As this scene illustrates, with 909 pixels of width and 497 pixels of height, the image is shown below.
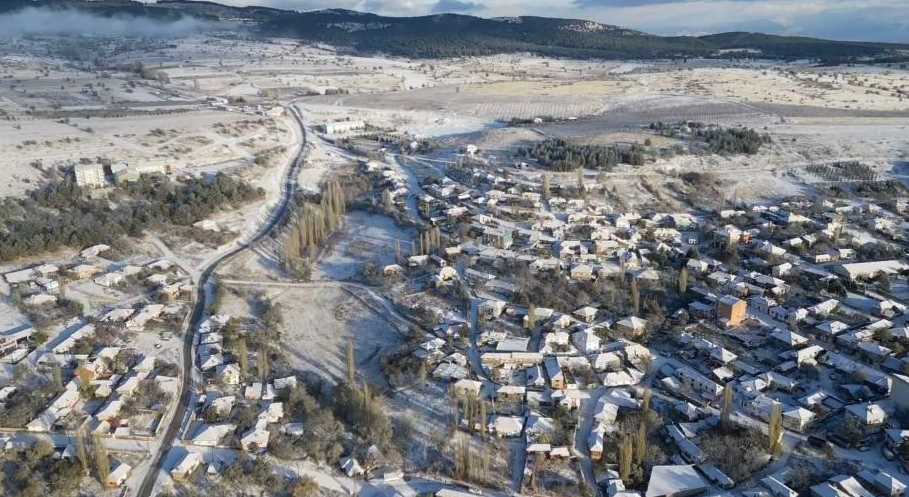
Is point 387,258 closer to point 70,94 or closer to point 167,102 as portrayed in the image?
point 167,102

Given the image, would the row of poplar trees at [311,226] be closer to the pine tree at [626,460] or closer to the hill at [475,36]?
the pine tree at [626,460]

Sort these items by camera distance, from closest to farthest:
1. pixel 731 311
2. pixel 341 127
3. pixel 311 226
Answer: pixel 731 311
pixel 311 226
pixel 341 127

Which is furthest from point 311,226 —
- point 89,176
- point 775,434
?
point 775,434

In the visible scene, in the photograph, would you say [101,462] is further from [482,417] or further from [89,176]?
[89,176]

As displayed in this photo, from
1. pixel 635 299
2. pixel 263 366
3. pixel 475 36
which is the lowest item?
pixel 263 366

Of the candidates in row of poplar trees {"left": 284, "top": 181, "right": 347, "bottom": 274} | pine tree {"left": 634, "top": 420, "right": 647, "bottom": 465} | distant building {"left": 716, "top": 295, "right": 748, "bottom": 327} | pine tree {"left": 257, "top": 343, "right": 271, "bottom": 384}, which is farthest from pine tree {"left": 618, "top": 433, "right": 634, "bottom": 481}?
row of poplar trees {"left": 284, "top": 181, "right": 347, "bottom": 274}

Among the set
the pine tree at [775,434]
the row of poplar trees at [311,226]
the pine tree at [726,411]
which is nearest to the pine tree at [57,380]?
the row of poplar trees at [311,226]

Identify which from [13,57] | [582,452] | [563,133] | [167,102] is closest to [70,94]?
[167,102]

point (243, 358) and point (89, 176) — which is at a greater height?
point (89, 176)

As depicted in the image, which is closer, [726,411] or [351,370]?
[726,411]
